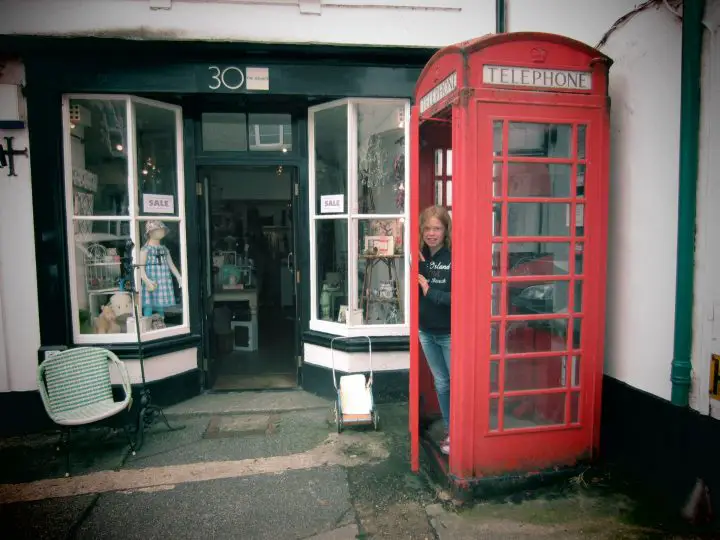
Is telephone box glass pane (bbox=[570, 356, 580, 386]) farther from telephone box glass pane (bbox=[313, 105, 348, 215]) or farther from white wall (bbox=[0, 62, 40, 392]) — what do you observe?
white wall (bbox=[0, 62, 40, 392])

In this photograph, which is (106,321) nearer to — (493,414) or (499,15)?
(493,414)

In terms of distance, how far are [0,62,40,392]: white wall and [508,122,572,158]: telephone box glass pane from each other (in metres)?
4.75

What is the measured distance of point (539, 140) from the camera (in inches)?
129

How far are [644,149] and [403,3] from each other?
119 inches

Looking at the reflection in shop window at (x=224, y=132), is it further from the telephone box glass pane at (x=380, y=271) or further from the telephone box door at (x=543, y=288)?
the telephone box door at (x=543, y=288)

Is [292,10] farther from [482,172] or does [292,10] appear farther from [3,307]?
[3,307]

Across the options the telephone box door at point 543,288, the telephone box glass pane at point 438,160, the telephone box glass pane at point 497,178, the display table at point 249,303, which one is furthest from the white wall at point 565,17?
the display table at point 249,303

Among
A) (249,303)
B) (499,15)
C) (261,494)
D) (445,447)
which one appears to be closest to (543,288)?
(445,447)

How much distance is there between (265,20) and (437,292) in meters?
3.56

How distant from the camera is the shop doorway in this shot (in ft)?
18.9

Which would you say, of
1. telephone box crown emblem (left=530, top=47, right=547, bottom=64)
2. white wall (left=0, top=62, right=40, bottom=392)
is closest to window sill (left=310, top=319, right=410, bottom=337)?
telephone box crown emblem (left=530, top=47, right=547, bottom=64)

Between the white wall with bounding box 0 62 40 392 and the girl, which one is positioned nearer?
the girl

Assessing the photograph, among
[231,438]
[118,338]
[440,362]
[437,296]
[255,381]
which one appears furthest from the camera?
[255,381]

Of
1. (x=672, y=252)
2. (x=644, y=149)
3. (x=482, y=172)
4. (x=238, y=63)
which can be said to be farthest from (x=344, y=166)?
(x=672, y=252)
